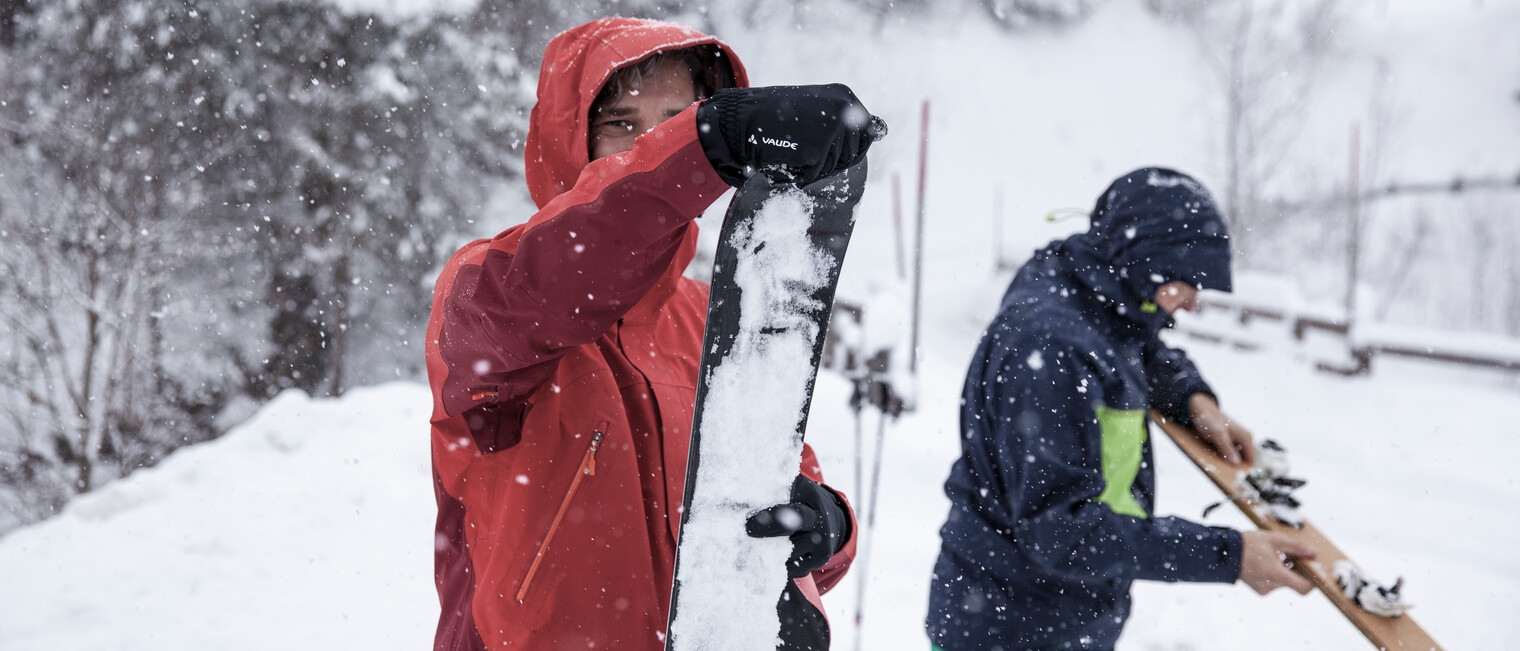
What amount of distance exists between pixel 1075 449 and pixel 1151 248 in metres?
0.52

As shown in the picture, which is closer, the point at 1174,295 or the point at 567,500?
the point at 567,500

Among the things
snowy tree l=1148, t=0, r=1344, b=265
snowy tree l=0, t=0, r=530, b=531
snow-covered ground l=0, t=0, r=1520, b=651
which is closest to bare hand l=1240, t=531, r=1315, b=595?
snow-covered ground l=0, t=0, r=1520, b=651

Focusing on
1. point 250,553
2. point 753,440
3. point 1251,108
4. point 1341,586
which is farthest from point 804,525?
point 1251,108

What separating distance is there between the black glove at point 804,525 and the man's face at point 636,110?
2.04 ft

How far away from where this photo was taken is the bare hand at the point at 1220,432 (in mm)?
2408

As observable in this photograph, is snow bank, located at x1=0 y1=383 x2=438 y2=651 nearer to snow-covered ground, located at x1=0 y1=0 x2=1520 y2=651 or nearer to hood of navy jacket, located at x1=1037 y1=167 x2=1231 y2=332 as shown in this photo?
snow-covered ground, located at x1=0 y1=0 x2=1520 y2=651

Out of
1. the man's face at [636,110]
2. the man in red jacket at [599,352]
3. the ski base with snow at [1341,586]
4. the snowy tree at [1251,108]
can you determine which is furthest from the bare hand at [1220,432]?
the snowy tree at [1251,108]

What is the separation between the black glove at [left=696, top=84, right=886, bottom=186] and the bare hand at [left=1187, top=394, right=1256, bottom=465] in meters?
2.21

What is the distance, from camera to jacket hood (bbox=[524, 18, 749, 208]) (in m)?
1.16

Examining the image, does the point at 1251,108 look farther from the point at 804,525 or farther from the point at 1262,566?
the point at 804,525

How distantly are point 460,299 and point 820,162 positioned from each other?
1.55ft

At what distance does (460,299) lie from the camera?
2.94ft

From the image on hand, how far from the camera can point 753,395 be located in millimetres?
965

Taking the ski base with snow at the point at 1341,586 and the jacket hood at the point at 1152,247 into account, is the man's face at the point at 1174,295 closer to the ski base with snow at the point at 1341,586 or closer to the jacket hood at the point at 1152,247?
the jacket hood at the point at 1152,247
